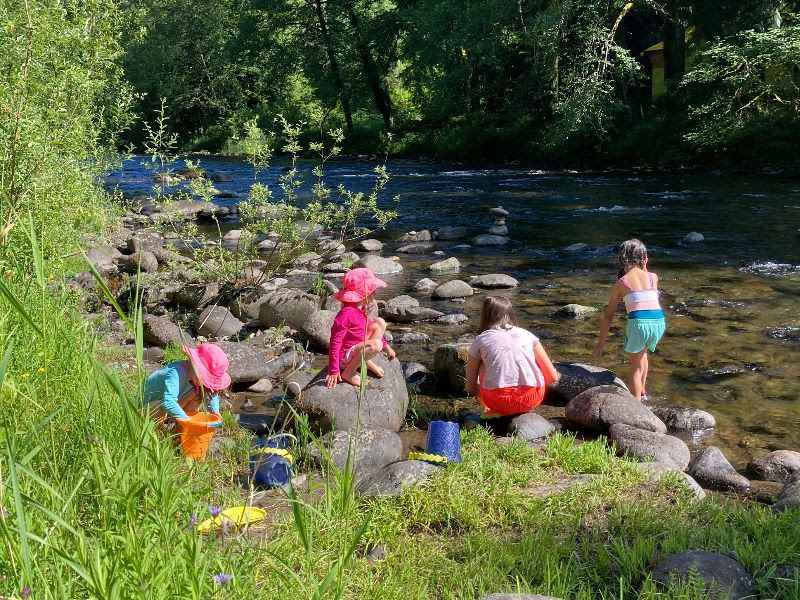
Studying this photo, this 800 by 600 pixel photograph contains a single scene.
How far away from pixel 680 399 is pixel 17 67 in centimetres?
560

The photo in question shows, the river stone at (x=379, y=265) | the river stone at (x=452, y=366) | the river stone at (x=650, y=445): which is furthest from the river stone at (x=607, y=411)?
the river stone at (x=379, y=265)

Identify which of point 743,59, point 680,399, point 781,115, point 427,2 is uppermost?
point 427,2

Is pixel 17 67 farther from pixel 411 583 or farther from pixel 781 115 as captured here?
pixel 781 115

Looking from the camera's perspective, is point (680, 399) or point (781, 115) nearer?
point (680, 399)

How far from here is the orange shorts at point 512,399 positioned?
5449mm

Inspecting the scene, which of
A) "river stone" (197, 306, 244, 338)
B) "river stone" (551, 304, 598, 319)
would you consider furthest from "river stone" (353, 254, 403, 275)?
"river stone" (551, 304, 598, 319)

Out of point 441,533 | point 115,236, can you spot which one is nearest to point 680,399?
point 441,533

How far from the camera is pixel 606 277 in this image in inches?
406

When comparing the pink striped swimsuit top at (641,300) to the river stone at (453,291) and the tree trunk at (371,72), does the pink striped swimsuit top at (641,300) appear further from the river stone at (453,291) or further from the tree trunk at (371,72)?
the tree trunk at (371,72)

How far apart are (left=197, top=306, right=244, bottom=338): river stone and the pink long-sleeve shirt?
2719mm

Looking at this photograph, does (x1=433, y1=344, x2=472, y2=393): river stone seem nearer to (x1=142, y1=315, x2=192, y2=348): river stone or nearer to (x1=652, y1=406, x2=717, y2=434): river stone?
(x1=652, y1=406, x2=717, y2=434): river stone

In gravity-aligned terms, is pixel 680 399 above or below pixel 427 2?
below

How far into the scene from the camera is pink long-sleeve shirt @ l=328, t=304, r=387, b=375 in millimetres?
5676

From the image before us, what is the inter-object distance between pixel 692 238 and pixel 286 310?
6.73 m
